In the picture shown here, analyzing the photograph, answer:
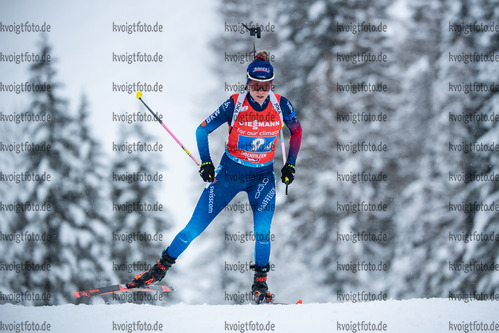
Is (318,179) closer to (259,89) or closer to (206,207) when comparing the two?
(206,207)

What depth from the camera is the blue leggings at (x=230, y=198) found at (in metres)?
5.99

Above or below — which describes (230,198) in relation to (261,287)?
above

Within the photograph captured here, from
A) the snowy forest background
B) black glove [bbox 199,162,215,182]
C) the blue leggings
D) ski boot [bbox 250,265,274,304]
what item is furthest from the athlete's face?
the snowy forest background

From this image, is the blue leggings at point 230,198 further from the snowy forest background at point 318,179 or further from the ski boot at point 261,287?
the snowy forest background at point 318,179

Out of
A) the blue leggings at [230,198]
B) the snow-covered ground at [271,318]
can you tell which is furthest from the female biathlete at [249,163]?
the snow-covered ground at [271,318]

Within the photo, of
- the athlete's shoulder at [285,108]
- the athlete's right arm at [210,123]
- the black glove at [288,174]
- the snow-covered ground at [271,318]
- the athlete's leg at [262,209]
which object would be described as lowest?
the snow-covered ground at [271,318]

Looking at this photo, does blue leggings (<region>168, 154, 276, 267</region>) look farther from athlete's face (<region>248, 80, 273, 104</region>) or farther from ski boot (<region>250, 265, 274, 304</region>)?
athlete's face (<region>248, 80, 273, 104</region>)

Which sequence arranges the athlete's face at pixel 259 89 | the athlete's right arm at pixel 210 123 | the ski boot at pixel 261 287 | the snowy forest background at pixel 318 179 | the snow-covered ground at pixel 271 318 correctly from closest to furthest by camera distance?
the snow-covered ground at pixel 271 318, the athlete's face at pixel 259 89, the athlete's right arm at pixel 210 123, the ski boot at pixel 261 287, the snowy forest background at pixel 318 179

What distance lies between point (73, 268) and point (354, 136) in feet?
37.9

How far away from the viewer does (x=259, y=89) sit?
18.8ft

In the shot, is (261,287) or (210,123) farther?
(261,287)

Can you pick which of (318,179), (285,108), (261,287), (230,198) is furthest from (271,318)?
(318,179)

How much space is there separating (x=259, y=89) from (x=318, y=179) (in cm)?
1129

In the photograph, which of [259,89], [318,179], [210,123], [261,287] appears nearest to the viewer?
[259,89]
